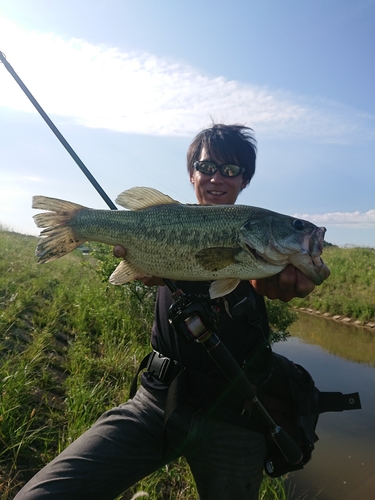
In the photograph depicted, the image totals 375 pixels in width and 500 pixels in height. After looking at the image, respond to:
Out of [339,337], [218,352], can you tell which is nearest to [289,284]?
[218,352]

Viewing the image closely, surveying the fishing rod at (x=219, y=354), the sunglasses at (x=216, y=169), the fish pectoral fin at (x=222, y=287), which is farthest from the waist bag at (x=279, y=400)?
the sunglasses at (x=216, y=169)

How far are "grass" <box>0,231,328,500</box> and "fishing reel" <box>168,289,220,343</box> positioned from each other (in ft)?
6.58

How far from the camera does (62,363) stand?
5203 mm

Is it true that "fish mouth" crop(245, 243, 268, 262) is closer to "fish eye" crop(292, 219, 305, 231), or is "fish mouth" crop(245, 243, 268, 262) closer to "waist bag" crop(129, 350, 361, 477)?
"fish eye" crop(292, 219, 305, 231)

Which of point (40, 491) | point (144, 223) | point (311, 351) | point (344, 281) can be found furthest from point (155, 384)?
point (344, 281)

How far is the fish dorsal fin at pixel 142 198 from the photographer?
10.0ft

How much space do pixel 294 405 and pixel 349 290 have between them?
16342 millimetres

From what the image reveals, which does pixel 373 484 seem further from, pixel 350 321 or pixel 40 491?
pixel 350 321

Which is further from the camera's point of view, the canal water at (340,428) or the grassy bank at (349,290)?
the grassy bank at (349,290)

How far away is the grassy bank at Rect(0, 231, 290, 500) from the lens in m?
3.48

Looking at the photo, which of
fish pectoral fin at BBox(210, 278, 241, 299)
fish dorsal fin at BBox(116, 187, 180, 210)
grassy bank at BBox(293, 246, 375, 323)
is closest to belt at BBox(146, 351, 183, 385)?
fish pectoral fin at BBox(210, 278, 241, 299)

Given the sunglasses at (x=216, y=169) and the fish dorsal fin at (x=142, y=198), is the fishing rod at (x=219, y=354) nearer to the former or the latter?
the fish dorsal fin at (x=142, y=198)

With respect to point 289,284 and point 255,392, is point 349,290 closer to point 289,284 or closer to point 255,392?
point 289,284

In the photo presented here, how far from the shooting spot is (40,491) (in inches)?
90.3
